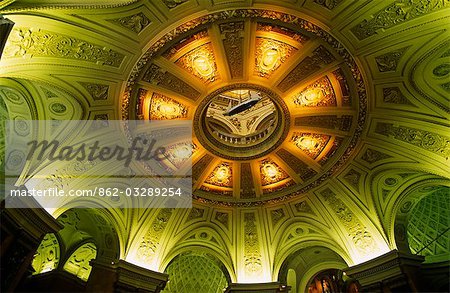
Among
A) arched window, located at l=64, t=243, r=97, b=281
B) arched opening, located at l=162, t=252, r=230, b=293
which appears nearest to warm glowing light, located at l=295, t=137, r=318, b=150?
arched opening, located at l=162, t=252, r=230, b=293

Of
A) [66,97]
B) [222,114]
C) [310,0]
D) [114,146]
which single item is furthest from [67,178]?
[310,0]

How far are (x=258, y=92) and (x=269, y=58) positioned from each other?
4.61ft

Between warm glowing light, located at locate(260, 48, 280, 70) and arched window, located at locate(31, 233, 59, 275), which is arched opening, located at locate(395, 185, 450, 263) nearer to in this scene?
warm glowing light, located at locate(260, 48, 280, 70)

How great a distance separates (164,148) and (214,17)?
460 cm

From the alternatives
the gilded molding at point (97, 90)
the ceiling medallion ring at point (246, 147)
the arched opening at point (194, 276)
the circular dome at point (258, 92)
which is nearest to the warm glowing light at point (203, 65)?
the circular dome at point (258, 92)

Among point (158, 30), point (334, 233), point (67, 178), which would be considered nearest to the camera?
point (158, 30)

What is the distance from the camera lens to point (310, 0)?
791cm

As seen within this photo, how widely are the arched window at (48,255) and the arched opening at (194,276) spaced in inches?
176

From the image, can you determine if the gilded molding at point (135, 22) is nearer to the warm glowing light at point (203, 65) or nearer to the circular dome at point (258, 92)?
the circular dome at point (258, 92)

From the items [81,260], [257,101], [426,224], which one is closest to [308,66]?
[257,101]

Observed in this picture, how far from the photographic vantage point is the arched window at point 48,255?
43.3 ft

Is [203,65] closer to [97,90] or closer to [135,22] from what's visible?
[135,22]

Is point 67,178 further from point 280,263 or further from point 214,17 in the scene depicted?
point 280,263

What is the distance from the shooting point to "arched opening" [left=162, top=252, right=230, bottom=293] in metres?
15.6
